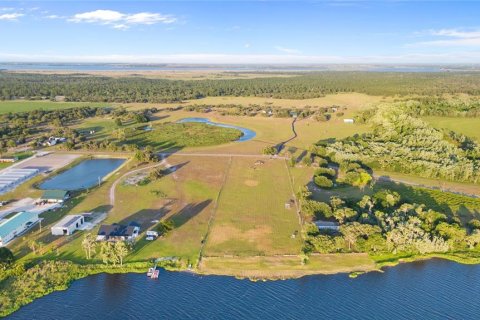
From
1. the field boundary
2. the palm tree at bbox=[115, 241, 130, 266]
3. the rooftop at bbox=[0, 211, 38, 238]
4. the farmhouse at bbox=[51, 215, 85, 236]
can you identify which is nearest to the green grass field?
the field boundary

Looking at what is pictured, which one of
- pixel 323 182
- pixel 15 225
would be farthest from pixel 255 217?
pixel 15 225

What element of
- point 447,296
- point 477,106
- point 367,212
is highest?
point 477,106

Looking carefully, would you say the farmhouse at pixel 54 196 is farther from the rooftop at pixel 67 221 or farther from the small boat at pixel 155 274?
the small boat at pixel 155 274

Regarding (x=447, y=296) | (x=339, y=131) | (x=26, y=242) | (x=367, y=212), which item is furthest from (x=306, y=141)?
(x=26, y=242)

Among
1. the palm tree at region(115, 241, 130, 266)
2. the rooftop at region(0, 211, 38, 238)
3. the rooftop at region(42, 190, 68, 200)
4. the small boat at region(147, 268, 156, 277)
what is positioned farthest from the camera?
the rooftop at region(42, 190, 68, 200)

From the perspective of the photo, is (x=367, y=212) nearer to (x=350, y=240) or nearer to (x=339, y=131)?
(x=350, y=240)

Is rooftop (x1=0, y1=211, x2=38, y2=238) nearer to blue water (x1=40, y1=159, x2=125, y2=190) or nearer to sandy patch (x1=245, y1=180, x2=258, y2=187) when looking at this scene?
blue water (x1=40, y1=159, x2=125, y2=190)

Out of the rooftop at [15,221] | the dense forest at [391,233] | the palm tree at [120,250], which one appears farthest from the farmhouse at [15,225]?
the dense forest at [391,233]
